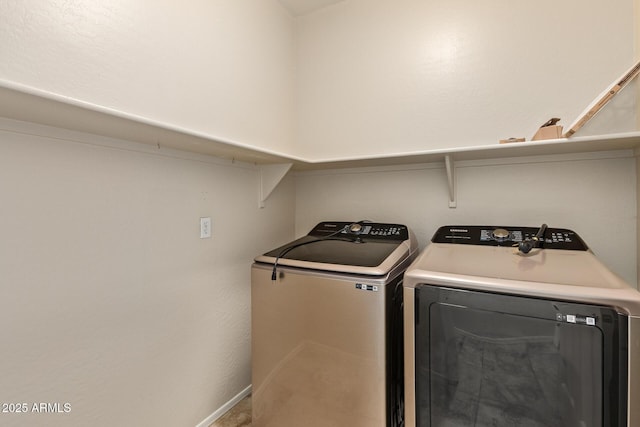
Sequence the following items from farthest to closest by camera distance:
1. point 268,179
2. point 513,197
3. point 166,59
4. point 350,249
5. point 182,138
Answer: point 268,179 → point 513,197 → point 350,249 → point 166,59 → point 182,138

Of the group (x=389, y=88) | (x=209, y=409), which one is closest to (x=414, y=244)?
(x=389, y=88)

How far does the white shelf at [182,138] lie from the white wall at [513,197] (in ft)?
0.29

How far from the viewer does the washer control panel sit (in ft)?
5.40

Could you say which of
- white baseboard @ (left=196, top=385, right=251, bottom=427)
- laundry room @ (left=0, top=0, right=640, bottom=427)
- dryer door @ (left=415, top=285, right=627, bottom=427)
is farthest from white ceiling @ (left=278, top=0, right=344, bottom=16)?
white baseboard @ (left=196, top=385, right=251, bottom=427)

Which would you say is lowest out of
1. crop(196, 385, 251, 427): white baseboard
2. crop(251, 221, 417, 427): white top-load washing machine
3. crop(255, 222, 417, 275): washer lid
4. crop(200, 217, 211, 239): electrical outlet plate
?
crop(196, 385, 251, 427): white baseboard

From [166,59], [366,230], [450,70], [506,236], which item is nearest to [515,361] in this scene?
[506,236]

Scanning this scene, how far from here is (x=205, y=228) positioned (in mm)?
1525

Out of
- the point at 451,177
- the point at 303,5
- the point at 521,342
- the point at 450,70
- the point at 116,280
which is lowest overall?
the point at 521,342

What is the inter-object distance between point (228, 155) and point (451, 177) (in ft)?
4.07

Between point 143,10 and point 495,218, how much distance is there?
78.9 inches

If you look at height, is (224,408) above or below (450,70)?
below

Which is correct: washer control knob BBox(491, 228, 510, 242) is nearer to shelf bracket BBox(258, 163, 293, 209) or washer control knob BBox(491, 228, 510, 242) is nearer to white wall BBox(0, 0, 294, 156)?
shelf bracket BBox(258, 163, 293, 209)

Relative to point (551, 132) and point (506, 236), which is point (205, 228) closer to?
point (506, 236)

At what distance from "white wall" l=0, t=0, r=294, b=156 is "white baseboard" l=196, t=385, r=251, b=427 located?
1.47 metres
